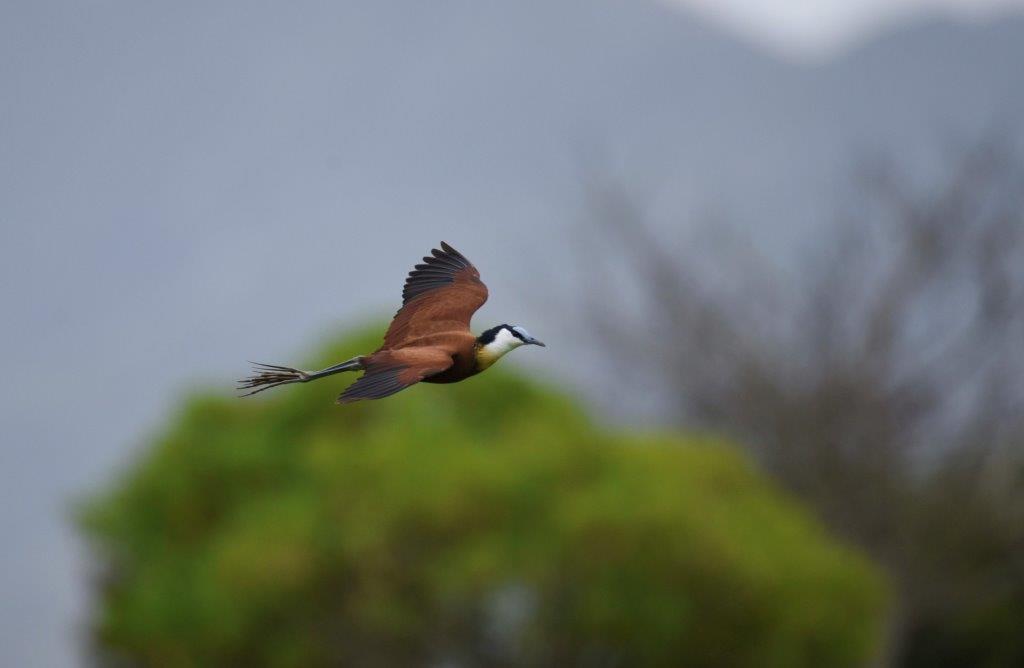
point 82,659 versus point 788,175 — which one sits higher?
point 788,175

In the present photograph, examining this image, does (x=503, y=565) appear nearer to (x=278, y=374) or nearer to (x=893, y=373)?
(x=893, y=373)

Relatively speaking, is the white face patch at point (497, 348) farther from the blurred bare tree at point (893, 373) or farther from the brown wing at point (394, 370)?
the blurred bare tree at point (893, 373)

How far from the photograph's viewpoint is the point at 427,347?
4.49 meters

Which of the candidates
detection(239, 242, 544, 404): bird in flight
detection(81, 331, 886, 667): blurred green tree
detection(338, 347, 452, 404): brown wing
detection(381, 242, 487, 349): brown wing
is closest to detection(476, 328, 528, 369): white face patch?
detection(239, 242, 544, 404): bird in flight

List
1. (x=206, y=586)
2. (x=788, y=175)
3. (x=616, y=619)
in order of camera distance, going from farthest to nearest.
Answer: (x=788, y=175) < (x=206, y=586) < (x=616, y=619)

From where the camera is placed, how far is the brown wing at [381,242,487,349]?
5.06 metres

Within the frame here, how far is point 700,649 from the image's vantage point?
32625 millimetres

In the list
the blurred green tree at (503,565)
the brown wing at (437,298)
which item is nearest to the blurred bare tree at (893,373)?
the blurred green tree at (503,565)

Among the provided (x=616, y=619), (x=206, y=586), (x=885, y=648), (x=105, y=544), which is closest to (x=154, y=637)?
(x=206, y=586)

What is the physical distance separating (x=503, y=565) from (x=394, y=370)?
87.6 feet

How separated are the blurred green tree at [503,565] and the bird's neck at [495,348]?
84.7 feet

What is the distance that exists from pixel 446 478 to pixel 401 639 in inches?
143

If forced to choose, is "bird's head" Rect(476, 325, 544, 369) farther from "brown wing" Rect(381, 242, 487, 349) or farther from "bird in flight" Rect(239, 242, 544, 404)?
"brown wing" Rect(381, 242, 487, 349)

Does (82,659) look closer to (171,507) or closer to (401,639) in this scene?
(171,507)
